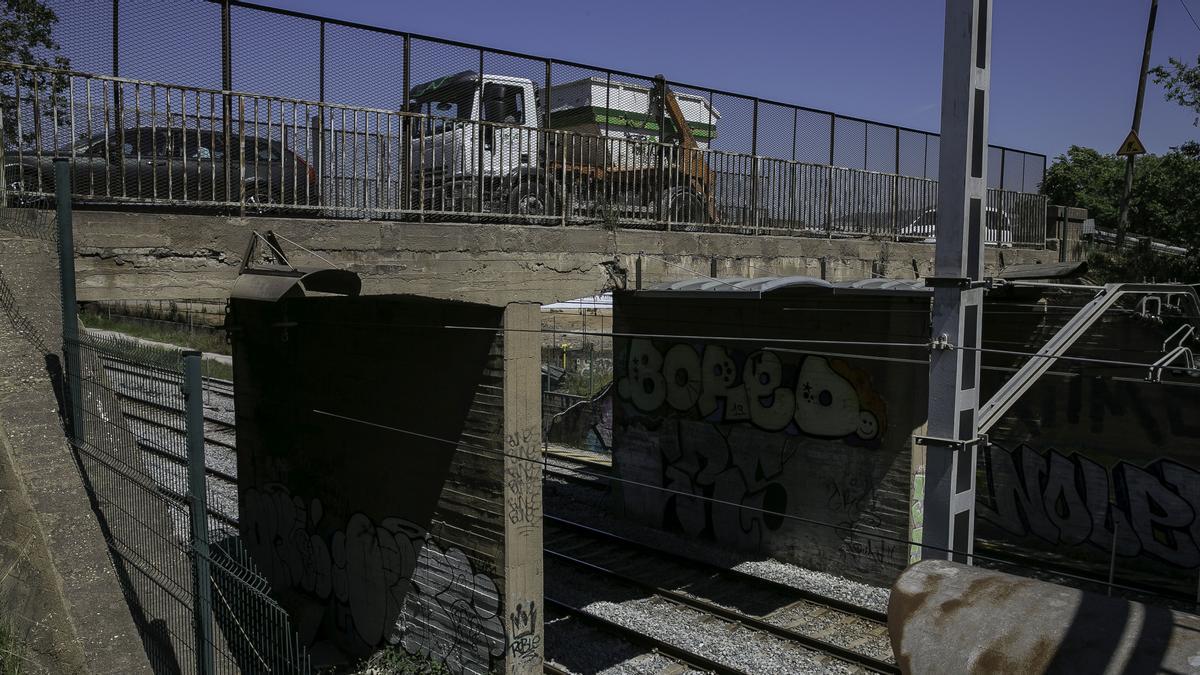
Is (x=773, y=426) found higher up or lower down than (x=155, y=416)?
lower down

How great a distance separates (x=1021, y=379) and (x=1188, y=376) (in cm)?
900

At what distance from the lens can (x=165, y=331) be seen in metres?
34.1

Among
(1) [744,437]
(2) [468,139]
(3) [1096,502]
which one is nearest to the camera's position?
(2) [468,139]

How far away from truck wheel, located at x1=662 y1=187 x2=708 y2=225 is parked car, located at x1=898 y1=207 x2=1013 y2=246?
17.6 ft

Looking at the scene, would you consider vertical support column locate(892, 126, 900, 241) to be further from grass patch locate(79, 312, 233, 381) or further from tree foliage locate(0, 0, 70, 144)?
grass patch locate(79, 312, 233, 381)

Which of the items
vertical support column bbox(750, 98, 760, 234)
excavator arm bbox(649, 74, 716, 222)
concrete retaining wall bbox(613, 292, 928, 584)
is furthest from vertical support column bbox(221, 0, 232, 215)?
vertical support column bbox(750, 98, 760, 234)

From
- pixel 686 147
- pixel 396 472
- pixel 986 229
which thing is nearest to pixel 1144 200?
pixel 986 229

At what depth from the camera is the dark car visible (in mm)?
7656

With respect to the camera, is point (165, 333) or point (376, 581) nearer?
point (376, 581)

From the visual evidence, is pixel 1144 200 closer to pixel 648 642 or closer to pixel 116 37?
pixel 648 642

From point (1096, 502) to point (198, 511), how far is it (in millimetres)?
13876

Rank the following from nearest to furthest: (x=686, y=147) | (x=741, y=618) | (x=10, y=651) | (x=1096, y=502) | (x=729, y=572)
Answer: (x=10, y=651) < (x=741, y=618) < (x=686, y=147) < (x=729, y=572) < (x=1096, y=502)

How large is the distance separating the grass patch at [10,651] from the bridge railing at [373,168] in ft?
11.9

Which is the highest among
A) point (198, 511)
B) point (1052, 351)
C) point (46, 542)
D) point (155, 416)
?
point (1052, 351)
